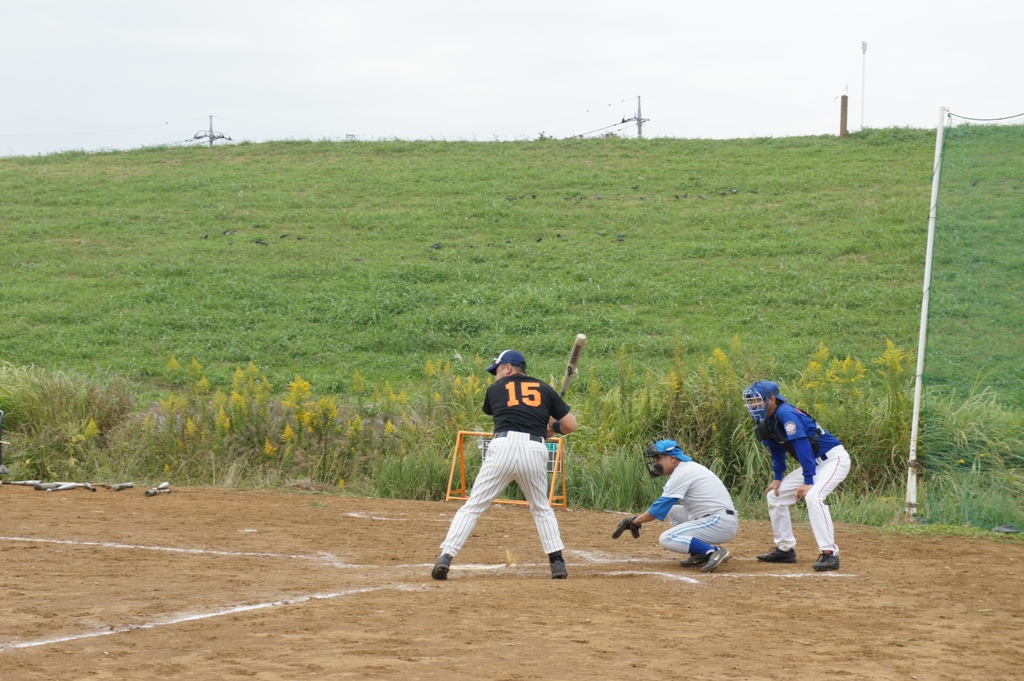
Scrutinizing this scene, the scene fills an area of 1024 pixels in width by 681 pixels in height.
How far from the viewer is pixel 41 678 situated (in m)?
5.52

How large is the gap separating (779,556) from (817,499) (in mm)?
753

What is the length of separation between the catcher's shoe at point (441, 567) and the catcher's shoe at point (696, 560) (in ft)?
7.40

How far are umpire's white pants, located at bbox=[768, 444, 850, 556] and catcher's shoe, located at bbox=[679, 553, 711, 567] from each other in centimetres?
76

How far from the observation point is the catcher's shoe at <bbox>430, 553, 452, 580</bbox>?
822cm

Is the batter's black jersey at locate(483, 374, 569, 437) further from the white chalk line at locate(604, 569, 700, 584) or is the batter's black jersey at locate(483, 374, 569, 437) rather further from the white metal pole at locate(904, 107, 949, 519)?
the white metal pole at locate(904, 107, 949, 519)

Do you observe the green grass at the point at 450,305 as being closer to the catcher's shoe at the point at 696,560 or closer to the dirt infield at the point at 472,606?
the dirt infield at the point at 472,606

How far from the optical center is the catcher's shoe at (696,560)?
9.11 metres

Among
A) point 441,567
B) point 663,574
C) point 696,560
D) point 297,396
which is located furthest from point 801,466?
point 297,396

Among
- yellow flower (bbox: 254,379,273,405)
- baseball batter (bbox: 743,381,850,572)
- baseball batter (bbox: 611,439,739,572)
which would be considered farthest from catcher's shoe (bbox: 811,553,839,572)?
yellow flower (bbox: 254,379,273,405)

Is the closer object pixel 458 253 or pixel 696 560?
pixel 696 560

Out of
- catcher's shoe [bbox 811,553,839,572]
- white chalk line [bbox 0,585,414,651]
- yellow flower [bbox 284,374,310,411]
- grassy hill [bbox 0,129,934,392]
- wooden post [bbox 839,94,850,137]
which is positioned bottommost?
catcher's shoe [bbox 811,553,839,572]

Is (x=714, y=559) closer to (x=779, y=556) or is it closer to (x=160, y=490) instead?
(x=779, y=556)

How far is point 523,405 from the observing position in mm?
8586

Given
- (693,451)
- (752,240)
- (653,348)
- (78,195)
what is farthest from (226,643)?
(78,195)
